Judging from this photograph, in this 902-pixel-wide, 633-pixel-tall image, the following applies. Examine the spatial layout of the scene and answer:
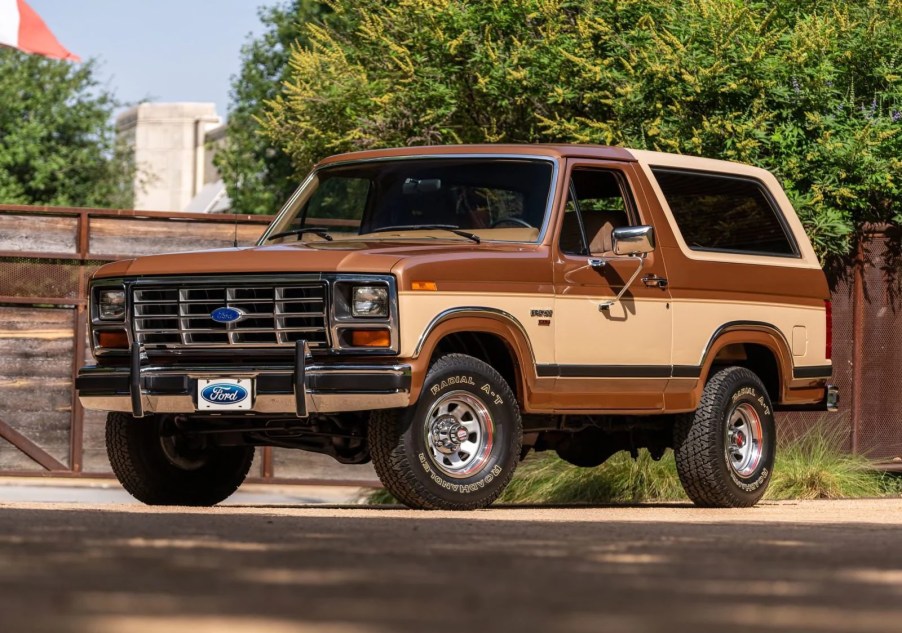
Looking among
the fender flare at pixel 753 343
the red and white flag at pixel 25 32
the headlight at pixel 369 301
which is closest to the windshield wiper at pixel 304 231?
the headlight at pixel 369 301

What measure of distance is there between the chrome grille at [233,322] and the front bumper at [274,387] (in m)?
0.17

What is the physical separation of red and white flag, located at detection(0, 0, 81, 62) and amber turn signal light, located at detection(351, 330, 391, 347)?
12926 mm

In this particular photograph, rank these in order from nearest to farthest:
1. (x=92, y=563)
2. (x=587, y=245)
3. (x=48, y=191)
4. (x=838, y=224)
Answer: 1. (x=92, y=563)
2. (x=587, y=245)
3. (x=838, y=224)
4. (x=48, y=191)

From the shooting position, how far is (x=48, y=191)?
119 ft

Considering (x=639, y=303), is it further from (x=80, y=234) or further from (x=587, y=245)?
(x=80, y=234)

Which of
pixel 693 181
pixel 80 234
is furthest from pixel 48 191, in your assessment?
pixel 693 181

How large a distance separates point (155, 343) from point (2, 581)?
4.86m

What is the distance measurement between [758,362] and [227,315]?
403cm

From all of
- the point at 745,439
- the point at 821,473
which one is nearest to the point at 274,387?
the point at 745,439

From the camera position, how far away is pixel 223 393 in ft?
31.5

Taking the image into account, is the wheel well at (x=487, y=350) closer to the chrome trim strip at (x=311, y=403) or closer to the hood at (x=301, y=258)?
the hood at (x=301, y=258)

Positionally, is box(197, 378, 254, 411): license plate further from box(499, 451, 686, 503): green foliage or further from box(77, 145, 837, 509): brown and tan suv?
box(499, 451, 686, 503): green foliage

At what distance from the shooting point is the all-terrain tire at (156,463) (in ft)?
35.2

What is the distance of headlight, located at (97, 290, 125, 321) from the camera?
33.8 ft
